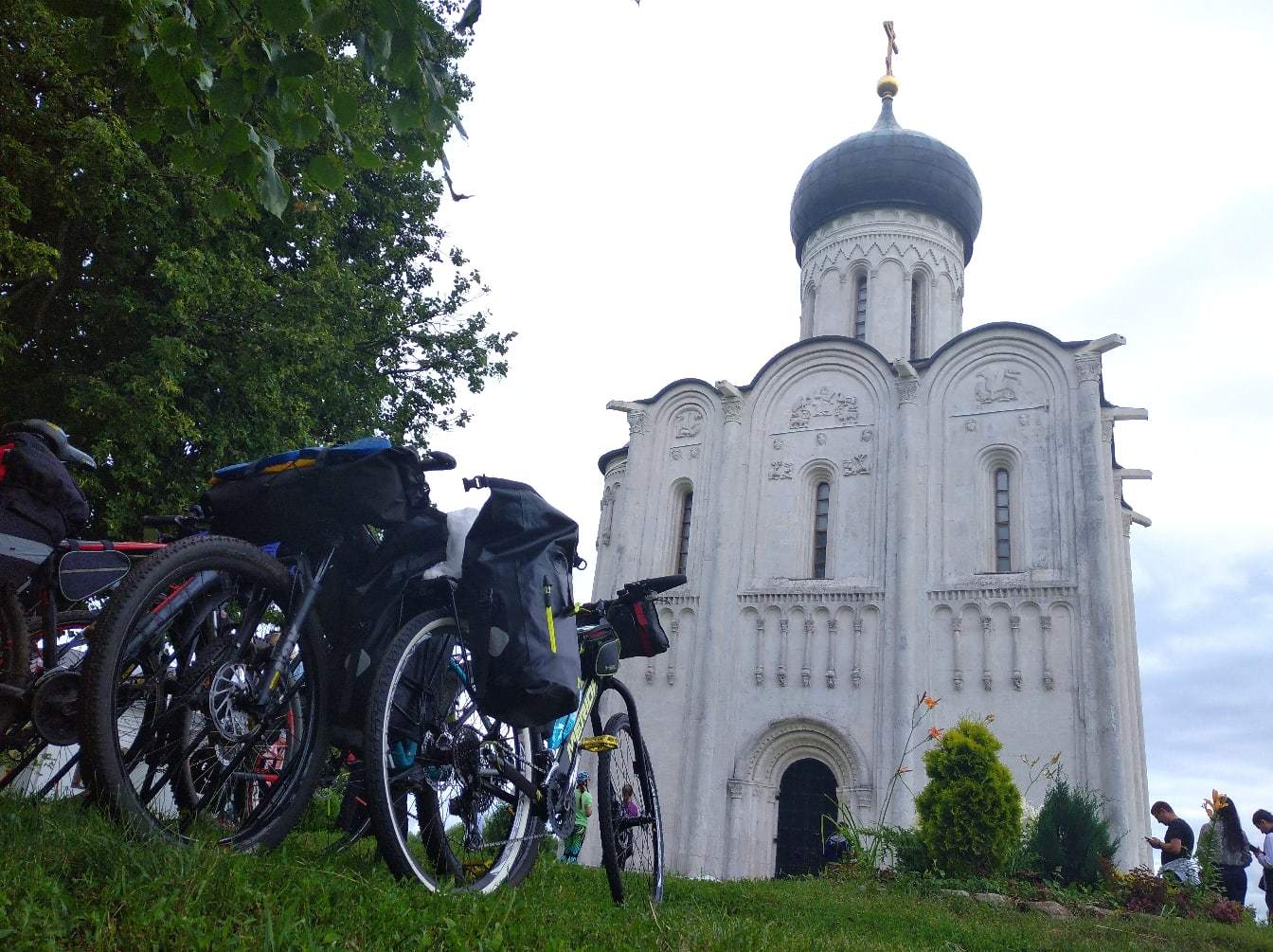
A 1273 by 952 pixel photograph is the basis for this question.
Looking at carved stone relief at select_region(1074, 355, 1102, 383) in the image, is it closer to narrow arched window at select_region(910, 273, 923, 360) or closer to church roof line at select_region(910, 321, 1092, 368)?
church roof line at select_region(910, 321, 1092, 368)

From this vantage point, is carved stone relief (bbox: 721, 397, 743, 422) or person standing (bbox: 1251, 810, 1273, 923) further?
carved stone relief (bbox: 721, 397, 743, 422)

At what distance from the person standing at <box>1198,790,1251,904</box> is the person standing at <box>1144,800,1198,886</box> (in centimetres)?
19

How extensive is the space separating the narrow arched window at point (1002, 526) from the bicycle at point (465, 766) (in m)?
13.5

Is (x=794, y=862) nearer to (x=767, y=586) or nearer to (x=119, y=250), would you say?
(x=767, y=586)

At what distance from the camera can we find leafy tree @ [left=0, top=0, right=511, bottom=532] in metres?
7.99

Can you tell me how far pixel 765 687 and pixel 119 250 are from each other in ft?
39.0

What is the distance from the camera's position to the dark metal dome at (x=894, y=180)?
2155cm

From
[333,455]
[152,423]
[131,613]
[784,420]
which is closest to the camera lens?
[131,613]

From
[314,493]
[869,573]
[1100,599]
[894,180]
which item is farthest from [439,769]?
[894,180]

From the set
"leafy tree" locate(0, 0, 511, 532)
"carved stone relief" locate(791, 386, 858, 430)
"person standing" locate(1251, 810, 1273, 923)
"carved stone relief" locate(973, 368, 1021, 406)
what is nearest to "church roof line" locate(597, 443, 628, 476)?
"carved stone relief" locate(791, 386, 858, 430)

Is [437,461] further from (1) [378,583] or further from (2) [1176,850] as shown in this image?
(2) [1176,850]

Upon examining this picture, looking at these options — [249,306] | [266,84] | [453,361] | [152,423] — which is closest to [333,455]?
[266,84]

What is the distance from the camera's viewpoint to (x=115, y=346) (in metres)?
9.23

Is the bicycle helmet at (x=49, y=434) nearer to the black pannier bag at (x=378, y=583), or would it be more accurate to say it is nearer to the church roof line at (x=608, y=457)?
the black pannier bag at (x=378, y=583)
